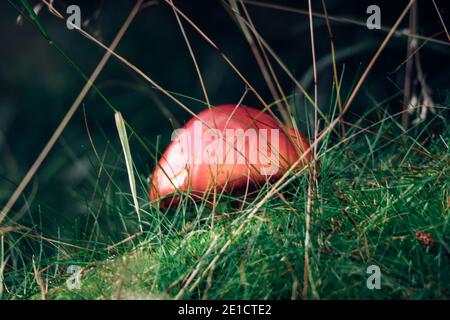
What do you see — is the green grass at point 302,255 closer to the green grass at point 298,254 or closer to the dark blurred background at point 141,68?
the green grass at point 298,254

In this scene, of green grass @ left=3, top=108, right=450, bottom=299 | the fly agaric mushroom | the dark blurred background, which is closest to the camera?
green grass @ left=3, top=108, right=450, bottom=299

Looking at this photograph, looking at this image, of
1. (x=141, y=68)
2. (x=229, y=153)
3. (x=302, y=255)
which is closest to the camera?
(x=302, y=255)

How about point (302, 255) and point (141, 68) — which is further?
point (141, 68)

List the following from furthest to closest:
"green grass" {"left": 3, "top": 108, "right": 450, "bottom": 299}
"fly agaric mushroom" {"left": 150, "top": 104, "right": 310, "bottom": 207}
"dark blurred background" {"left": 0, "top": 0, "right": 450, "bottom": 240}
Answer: "dark blurred background" {"left": 0, "top": 0, "right": 450, "bottom": 240}, "fly agaric mushroom" {"left": 150, "top": 104, "right": 310, "bottom": 207}, "green grass" {"left": 3, "top": 108, "right": 450, "bottom": 299}

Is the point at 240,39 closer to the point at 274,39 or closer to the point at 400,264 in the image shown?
the point at 274,39

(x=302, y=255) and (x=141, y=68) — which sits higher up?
(x=141, y=68)

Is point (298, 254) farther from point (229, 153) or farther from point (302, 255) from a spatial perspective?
point (229, 153)

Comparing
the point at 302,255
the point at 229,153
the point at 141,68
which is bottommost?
the point at 302,255

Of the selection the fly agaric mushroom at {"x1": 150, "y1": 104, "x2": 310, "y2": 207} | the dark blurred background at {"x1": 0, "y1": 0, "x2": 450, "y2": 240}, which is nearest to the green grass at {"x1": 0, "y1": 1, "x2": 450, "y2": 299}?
the fly agaric mushroom at {"x1": 150, "y1": 104, "x2": 310, "y2": 207}

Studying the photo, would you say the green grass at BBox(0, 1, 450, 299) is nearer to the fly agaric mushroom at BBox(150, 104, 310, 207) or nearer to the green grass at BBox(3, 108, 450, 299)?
the green grass at BBox(3, 108, 450, 299)

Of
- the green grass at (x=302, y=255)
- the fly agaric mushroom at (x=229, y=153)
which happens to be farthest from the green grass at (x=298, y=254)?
the fly agaric mushroom at (x=229, y=153)

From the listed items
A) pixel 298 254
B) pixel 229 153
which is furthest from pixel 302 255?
pixel 229 153

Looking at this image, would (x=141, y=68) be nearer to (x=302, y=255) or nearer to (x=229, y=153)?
(x=229, y=153)

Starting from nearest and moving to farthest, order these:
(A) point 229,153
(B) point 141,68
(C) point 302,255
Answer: (C) point 302,255, (A) point 229,153, (B) point 141,68
